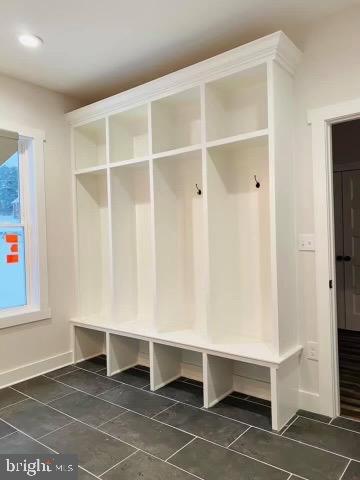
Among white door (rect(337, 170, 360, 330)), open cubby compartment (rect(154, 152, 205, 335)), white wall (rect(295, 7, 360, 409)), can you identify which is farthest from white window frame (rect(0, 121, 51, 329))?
white door (rect(337, 170, 360, 330))

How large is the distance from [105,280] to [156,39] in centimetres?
237

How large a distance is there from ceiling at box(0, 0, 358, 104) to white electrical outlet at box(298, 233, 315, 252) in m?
1.43

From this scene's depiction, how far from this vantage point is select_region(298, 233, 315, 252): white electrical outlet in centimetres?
267

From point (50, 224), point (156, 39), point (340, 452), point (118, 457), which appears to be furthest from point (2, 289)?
point (340, 452)

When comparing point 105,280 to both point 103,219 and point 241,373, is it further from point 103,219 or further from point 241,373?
point 241,373

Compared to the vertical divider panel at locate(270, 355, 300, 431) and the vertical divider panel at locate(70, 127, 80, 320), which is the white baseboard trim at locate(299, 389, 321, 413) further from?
the vertical divider panel at locate(70, 127, 80, 320)

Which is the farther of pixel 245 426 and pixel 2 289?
pixel 2 289

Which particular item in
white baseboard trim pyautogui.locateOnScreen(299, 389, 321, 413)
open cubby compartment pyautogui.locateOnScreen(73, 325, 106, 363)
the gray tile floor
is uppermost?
open cubby compartment pyautogui.locateOnScreen(73, 325, 106, 363)

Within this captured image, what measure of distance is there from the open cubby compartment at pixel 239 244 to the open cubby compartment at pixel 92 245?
1.43 metres

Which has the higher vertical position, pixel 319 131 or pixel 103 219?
pixel 319 131

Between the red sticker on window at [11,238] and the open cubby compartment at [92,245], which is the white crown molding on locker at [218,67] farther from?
the red sticker on window at [11,238]

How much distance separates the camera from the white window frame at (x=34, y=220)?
11.5 feet

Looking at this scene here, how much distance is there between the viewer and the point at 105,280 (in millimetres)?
3982

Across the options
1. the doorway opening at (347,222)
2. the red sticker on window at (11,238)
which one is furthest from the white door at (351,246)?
the red sticker on window at (11,238)
